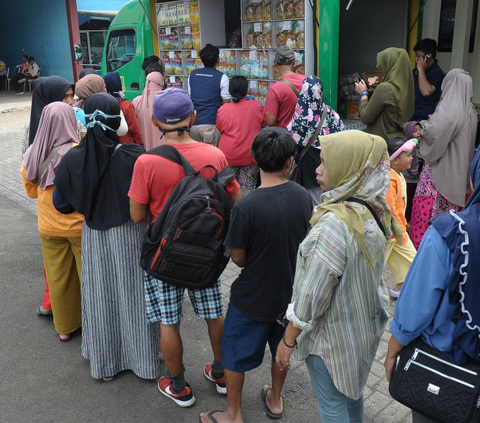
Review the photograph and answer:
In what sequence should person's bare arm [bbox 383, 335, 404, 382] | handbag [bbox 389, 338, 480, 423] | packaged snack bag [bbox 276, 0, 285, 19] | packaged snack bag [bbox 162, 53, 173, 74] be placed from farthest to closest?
1. packaged snack bag [bbox 162, 53, 173, 74]
2. packaged snack bag [bbox 276, 0, 285, 19]
3. person's bare arm [bbox 383, 335, 404, 382]
4. handbag [bbox 389, 338, 480, 423]

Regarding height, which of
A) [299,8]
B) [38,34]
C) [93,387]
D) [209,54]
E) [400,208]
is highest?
[38,34]

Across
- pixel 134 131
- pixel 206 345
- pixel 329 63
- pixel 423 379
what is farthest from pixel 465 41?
pixel 423 379

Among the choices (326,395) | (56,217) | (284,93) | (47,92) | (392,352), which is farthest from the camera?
(284,93)

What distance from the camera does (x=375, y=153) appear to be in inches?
82.0

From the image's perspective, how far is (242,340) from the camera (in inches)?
104

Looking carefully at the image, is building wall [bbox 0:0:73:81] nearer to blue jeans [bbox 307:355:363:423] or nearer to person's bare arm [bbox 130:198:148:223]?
person's bare arm [bbox 130:198:148:223]

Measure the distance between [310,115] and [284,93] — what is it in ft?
1.52

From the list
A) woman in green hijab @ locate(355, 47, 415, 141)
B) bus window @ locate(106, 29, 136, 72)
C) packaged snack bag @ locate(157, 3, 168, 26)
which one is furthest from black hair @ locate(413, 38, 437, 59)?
bus window @ locate(106, 29, 136, 72)

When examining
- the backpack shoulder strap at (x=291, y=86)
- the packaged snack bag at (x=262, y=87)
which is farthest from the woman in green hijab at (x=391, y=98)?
the packaged snack bag at (x=262, y=87)

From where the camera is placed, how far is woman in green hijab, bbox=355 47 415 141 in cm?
480

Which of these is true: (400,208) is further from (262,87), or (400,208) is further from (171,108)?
(262,87)

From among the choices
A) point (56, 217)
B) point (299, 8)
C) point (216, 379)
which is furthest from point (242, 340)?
point (299, 8)

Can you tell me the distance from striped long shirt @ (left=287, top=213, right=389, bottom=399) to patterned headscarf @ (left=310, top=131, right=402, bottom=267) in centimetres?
4

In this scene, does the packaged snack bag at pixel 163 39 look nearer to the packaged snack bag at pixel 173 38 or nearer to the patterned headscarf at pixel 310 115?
the packaged snack bag at pixel 173 38
